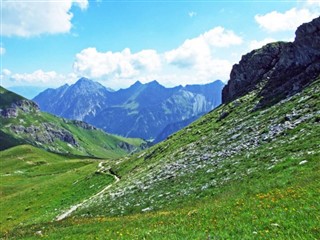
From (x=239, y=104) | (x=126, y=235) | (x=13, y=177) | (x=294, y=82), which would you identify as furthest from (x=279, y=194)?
(x=13, y=177)

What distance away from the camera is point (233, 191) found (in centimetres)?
3359

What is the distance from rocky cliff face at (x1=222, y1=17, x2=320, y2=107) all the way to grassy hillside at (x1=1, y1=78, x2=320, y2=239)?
6.32 metres

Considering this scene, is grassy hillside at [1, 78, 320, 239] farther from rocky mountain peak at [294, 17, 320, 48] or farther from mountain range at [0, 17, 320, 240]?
rocky mountain peak at [294, 17, 320, 48]

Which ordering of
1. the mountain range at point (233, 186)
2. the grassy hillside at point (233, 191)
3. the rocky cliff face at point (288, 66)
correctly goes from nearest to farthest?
the grassy hillside at point (233, 191)
the mountain range at point (233, 186)
the rocky cliff face at point (288, 66)

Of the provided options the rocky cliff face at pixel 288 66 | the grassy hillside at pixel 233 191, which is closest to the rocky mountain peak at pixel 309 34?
the rocky cliff face at pixel 288 66

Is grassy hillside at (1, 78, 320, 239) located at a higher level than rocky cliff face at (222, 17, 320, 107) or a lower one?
lower

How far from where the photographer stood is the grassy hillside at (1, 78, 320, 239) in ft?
65.3

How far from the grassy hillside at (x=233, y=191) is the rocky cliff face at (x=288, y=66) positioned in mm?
6322

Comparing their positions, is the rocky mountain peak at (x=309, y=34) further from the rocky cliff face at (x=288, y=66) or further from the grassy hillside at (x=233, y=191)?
the grassy hillside at (x=233, y=191)

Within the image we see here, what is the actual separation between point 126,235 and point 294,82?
56.5m

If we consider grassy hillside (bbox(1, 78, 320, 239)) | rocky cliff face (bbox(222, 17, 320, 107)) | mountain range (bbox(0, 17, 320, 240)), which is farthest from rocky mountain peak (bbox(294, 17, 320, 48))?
grassy hillside (bbox(1, 78, 320, 239))

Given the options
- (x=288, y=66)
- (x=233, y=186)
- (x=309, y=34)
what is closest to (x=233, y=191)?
(x=233, y=186)

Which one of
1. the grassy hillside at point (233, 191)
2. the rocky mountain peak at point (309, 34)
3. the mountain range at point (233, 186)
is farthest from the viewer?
the rocky mountain peak at point (309, 34)

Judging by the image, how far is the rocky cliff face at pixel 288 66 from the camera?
225 ft
